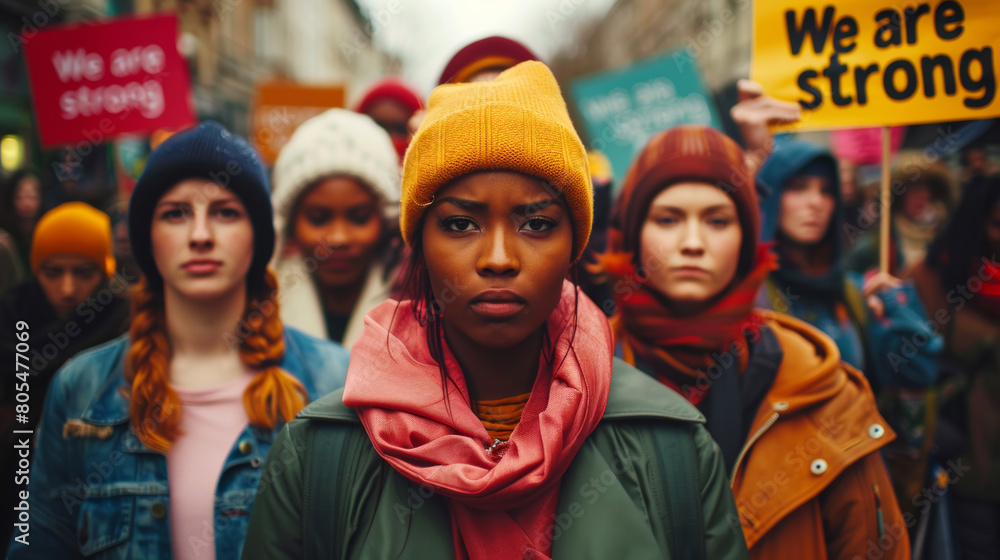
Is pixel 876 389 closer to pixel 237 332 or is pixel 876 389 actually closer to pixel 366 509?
pixel 366 509

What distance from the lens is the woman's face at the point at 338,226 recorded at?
3.08m

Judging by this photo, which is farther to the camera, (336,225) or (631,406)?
(336,225)

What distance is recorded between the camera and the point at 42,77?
368 centimetres

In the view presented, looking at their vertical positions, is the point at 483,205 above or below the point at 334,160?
below

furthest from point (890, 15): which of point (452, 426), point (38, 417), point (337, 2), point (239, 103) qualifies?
point (337, 2)

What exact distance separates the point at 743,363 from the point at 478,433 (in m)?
1.33

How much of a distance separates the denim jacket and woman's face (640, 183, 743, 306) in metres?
1.59

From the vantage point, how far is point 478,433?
161 cm

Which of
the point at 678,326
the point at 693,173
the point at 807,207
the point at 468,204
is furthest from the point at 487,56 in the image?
the point at 468,204

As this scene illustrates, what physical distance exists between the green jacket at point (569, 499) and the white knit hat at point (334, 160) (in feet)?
5.09

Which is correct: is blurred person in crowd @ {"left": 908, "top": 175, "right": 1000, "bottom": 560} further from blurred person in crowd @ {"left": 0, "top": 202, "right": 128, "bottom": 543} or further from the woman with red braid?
blurred person in crowd @ {"left": 0, "top": 202, "right": 128, "bottom": 543}

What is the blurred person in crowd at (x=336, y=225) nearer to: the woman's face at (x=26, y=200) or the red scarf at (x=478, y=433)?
the red scarf at (x=478, y=433)

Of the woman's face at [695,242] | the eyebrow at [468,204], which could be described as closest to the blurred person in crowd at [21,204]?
the eyebrow at [468,204]

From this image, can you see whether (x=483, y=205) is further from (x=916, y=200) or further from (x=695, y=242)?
(x=916, y=200)
